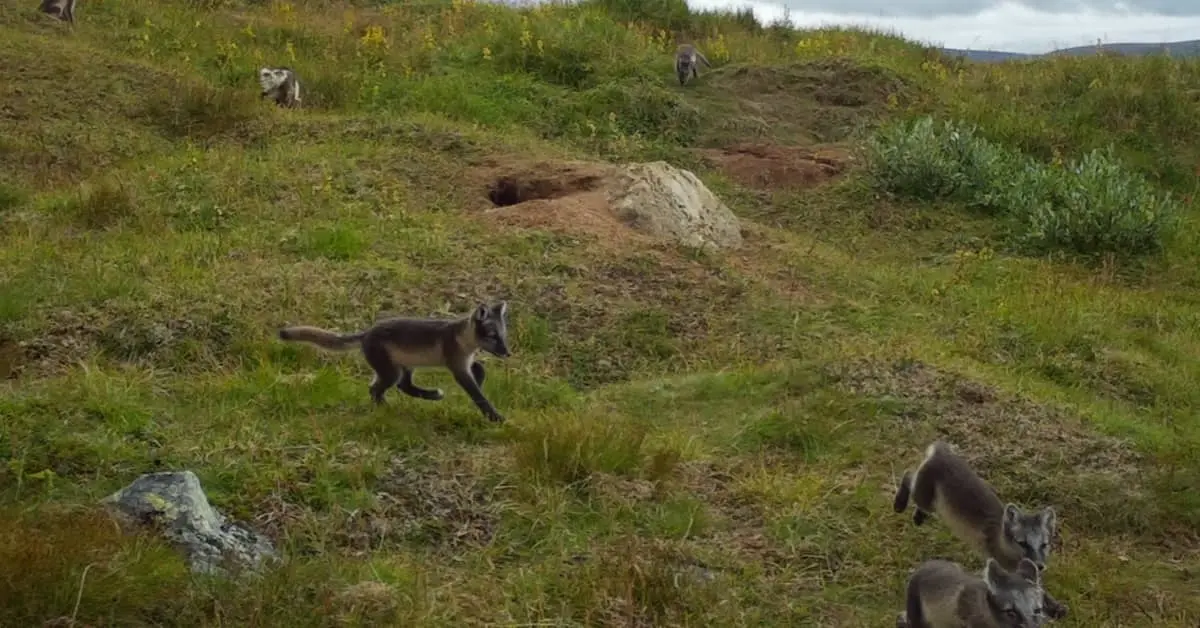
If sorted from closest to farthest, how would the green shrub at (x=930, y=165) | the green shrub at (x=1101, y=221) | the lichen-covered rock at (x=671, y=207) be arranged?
1. the lichen-covered rock at (x=671, y=207)
2. the green shrub at (x=1101, y=221)
3. the green shrub at (x=930, y=165)

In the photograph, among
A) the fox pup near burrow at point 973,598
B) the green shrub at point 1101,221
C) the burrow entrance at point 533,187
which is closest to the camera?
the fox pup near burrow at point 973,598

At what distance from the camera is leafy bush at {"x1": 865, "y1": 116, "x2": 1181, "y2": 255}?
41.6 feet

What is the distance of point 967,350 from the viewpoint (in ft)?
30.5

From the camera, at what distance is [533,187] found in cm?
1205

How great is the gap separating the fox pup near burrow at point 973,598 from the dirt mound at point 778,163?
30.5ft

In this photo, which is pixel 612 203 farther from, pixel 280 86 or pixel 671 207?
pixel 280 86

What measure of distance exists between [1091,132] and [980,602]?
12912mm

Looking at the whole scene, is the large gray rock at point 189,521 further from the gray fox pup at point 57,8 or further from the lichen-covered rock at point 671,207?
the gray fox pup at point 57,8

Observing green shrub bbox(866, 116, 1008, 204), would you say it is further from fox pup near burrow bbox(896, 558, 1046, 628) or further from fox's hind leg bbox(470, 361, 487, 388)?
fox pup near burrow bbox(896, 558, 1046, 628)

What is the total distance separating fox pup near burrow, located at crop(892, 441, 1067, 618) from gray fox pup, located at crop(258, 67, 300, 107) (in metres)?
10.2

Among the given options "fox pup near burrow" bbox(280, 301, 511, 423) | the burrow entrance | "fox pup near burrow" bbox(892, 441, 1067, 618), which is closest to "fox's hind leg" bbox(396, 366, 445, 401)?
"fox pup near burrow" bbox(280, 301, 511, 423)

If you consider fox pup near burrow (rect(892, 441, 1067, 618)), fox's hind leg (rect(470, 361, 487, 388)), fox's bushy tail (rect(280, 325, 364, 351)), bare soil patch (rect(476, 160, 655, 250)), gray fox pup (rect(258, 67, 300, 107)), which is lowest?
fox pup near burrow (rect(892, 441, 1067, 618))

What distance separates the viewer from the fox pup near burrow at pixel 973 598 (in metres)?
4.71

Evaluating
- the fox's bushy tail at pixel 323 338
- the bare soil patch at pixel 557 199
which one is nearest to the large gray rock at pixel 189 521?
the fox's bushy tail at pixel 323 338
